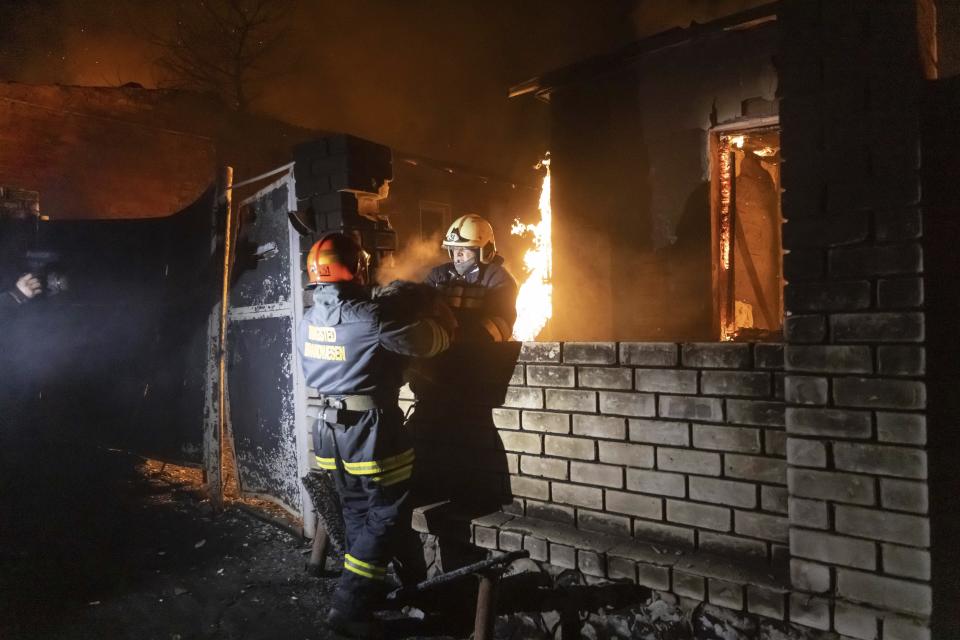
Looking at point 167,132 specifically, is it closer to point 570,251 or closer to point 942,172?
point 570,251

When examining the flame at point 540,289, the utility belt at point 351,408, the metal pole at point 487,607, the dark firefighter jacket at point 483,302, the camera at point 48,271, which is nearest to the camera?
the metal pole at point 487,607

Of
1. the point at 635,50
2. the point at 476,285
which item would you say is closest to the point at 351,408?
the point at 476,285

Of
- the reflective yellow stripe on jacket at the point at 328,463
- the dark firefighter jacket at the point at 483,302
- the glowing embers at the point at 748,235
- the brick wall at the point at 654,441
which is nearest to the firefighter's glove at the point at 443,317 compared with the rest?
the dark firefighter jacket at the point at 483,302

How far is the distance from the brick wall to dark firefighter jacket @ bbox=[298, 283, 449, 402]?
2.25ft

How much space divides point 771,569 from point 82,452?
740 centimetres

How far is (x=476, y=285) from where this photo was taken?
4500mm

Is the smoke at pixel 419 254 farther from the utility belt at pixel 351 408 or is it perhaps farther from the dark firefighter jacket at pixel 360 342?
the utility belt at pixel 351 408

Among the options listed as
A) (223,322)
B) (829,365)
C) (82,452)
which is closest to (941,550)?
(829,365)

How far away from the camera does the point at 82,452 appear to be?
6.96 metres

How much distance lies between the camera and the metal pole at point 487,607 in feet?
9.75

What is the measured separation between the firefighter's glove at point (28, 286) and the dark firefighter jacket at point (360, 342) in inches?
205

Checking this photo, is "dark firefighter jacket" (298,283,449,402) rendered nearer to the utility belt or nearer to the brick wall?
the utility belt

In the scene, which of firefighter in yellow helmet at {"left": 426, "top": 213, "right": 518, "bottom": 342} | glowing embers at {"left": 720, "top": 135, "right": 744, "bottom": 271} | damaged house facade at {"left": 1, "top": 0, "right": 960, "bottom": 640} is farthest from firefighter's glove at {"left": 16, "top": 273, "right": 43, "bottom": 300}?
glowing embers at {"left": 720, "top": 135, "right": 744, "bottom": 271}

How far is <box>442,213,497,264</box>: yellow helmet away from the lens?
17.2 ft
